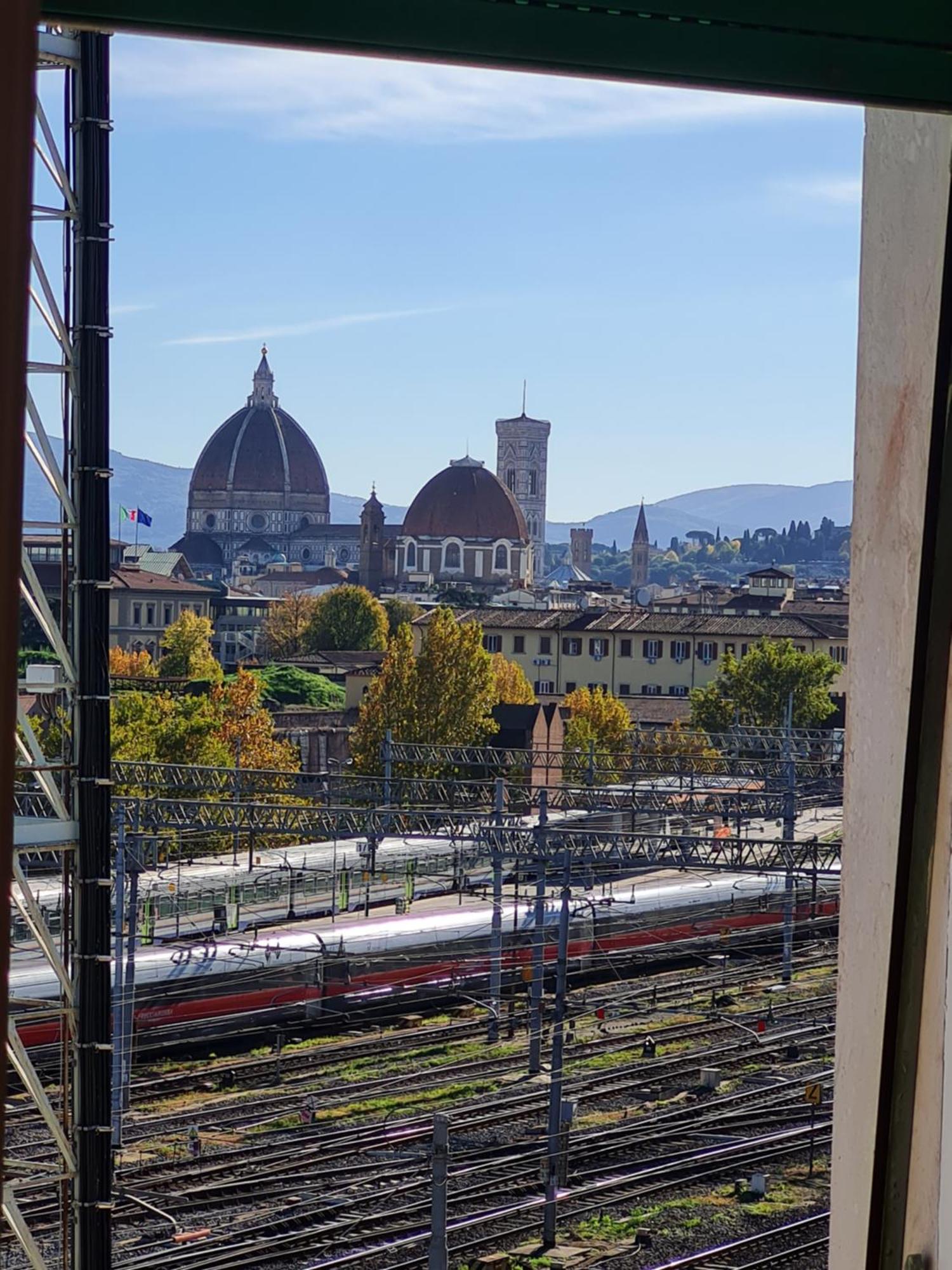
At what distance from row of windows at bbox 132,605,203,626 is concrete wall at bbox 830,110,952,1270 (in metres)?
41.4

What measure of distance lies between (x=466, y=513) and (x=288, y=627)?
106 ft

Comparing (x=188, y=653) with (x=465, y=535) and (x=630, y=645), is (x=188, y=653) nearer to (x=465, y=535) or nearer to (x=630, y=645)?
(x=630, y=645)

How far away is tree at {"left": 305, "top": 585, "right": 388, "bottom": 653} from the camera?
130ft

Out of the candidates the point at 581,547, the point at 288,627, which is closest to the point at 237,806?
the point at 288,627

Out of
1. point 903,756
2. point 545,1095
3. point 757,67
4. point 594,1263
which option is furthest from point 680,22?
point 545,1095

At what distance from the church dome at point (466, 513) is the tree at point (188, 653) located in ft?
128

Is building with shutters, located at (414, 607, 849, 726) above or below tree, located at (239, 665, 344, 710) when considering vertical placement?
above

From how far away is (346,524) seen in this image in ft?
309

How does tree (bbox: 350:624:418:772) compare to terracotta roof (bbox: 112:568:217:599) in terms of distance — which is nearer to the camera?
tree (bbox: 350:624:418:772)

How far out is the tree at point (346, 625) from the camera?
130 feet

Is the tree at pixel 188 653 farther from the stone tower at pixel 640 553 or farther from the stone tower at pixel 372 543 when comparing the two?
the stone tower at pixel 640 553

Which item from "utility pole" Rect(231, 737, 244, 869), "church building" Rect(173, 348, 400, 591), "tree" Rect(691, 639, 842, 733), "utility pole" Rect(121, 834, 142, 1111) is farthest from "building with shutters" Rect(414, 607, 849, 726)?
"church building" Rect(173, 348, 400, 591)

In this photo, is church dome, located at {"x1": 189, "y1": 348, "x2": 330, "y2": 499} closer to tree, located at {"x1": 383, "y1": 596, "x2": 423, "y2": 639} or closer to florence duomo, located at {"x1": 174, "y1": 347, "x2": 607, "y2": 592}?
florence duomo, located at {"x1": 174, "y1": 347, "x2": 607, "y2": 592}

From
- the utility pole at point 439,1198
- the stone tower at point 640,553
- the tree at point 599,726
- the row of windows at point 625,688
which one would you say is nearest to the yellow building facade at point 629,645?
the row of windows at point 625,688
